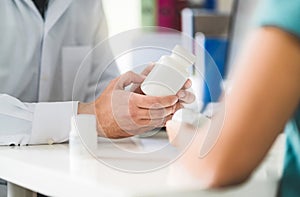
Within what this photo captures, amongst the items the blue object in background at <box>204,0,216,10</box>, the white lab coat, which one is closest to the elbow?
the white lab coat

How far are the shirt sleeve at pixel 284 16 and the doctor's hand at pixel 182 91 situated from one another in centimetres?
39

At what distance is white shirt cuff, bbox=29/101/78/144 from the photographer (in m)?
1.13

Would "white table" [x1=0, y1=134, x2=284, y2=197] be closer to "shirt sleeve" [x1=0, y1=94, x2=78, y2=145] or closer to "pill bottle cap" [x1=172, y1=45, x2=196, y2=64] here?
"shirt sleeve" [x1=0, y1=94, x2=78, y2=145]

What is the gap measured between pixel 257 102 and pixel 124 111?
528mm

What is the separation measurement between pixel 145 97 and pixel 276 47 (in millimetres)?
474

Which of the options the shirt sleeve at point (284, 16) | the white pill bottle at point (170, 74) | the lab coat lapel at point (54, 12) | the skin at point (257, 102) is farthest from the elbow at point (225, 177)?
the lab coat lapel at point (54, 12)

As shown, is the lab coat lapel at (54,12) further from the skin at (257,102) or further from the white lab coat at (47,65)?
the skin at (257,102)

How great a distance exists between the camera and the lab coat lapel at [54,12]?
1.25m

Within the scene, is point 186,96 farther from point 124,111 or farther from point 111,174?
point 111,174

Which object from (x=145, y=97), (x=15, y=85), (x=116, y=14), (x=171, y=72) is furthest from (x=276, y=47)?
(x=116, y=14)

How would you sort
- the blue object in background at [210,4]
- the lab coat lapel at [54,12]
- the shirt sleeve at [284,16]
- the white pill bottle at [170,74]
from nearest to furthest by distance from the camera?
the shirt sleeve at [284,16] → the white pill bottle at [170,74] → the lab coat lapel at [54,12] → the blue object in background at [210,4]

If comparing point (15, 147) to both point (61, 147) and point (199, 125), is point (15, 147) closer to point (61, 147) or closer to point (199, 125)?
point (61, 147)

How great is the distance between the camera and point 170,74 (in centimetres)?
92

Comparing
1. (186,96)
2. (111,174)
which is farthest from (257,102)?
(186,96)
